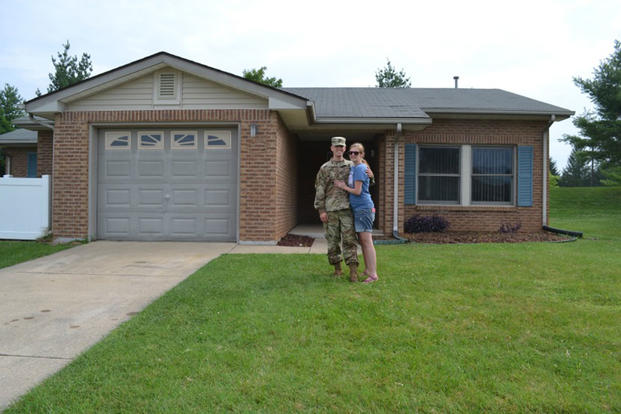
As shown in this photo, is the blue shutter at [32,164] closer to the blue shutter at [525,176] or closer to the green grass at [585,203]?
the blue shutter at [525,176]

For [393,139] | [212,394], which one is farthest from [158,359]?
[393,139]

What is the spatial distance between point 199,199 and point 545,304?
6.48m

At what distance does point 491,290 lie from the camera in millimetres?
4453

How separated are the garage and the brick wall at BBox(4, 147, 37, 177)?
7.25m

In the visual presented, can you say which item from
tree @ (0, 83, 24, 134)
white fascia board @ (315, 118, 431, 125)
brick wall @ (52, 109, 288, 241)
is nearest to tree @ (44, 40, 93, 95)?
tree @ (0, 83, 24, 134)

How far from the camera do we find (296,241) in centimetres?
879

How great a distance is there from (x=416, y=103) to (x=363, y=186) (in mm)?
7046

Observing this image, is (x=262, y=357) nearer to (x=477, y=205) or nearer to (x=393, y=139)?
(x=393, y=139)

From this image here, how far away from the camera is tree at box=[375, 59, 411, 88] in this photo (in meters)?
37.9

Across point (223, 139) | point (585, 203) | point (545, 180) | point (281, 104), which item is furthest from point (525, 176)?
point (585, 203)

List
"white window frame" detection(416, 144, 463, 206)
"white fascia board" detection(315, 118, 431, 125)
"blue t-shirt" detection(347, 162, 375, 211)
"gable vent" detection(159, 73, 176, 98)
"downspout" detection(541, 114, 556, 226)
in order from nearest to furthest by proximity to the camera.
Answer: "blue t-shirt" detection(347, 162, 375, 211) → "gable vent" detection(159, 73, 176, 98) → "white fascia board" detection(315, 118, 431, 125) → "downspout" detection(541, 114, 556, 226) → "white window frame" detection(416, 144, 463, 206)

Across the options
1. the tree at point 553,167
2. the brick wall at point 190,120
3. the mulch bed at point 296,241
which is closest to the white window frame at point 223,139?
the brick wall at point 190,120

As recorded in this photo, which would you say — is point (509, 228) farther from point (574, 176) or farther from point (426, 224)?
point (574, 176)

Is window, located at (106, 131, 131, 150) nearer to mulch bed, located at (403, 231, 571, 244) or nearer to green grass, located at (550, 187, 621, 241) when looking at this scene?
mulch bed, located at (403, 231, 571, 244)
